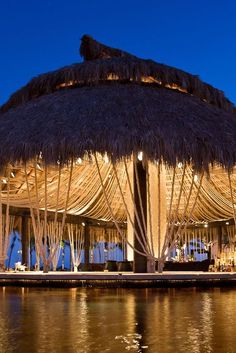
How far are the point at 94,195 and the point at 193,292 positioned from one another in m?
10.3

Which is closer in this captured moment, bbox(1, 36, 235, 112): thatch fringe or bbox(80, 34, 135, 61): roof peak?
bbox(1, 36, 235, 112): thatch fringe

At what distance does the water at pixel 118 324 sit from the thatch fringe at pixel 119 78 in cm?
775

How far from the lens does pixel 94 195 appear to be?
19.6 m

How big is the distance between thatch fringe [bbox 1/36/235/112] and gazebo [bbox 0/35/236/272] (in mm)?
28

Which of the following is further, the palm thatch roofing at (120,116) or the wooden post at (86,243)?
the wooden post at (86,243)

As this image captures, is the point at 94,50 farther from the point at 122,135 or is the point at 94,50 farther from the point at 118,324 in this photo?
the point at 118,324

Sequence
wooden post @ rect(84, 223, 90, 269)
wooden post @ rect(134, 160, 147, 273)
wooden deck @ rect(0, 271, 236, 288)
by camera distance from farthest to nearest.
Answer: wooden post @ rect(84, 223, 90, 269)
wooden post @ rect(134, 160, 147, 273)
wooden deck @ rect(0, 271, 236, 288)

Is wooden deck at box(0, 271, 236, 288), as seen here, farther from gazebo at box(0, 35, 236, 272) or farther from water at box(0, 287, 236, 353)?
water at box(0, 287, 236, 353)

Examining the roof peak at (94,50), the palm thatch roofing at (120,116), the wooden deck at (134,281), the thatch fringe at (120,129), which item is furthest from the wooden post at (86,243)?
the wooden deck at (134,281)

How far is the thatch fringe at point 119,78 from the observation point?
48.3 feet

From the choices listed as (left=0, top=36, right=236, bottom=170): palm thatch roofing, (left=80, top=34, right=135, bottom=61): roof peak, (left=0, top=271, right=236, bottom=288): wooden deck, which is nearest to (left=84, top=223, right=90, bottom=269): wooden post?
(left=0, top=36, right=236, bottom=170): palm thatch roofing

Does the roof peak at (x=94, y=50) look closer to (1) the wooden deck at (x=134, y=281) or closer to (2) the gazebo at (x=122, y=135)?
(2) the gazebo at (x=122, y=135)

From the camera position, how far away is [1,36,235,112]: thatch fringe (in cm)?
1473

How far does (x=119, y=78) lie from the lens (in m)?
14.8
